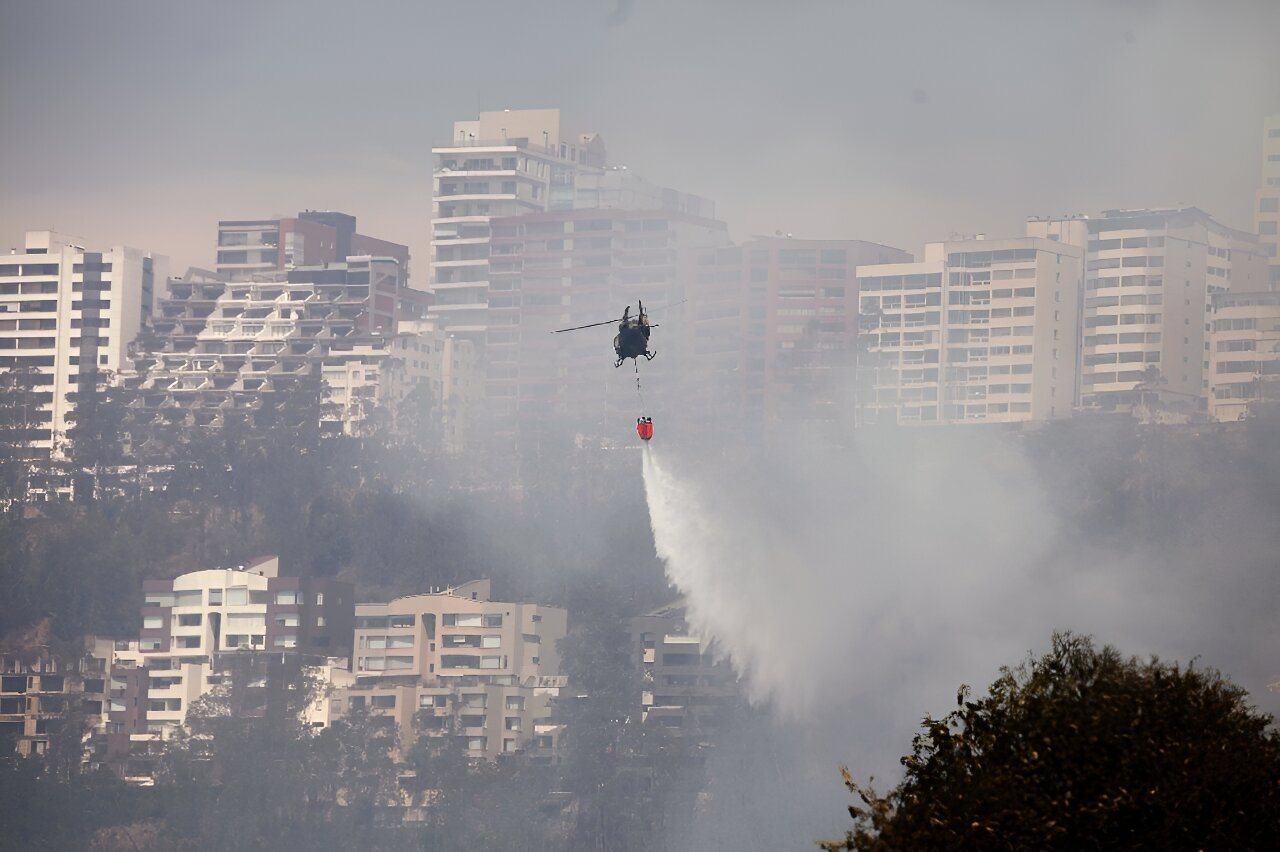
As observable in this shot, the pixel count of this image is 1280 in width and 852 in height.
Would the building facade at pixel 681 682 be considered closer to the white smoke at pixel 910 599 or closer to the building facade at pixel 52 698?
the white smoke at pixel 910 599

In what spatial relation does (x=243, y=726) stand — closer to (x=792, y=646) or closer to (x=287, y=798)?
(x=287, y=798)

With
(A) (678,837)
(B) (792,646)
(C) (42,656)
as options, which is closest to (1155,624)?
(B) (792,646)

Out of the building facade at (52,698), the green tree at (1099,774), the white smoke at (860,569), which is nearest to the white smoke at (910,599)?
the white smoke at (860,569)

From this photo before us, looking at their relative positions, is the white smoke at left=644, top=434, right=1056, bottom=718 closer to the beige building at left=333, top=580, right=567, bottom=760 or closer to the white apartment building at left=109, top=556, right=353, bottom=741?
the beige building at left=333, top=580, right=567, bottom=760

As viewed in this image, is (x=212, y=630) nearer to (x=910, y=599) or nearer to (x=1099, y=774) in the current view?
(x=910, y=599)

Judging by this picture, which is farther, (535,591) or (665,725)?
(535,591)
